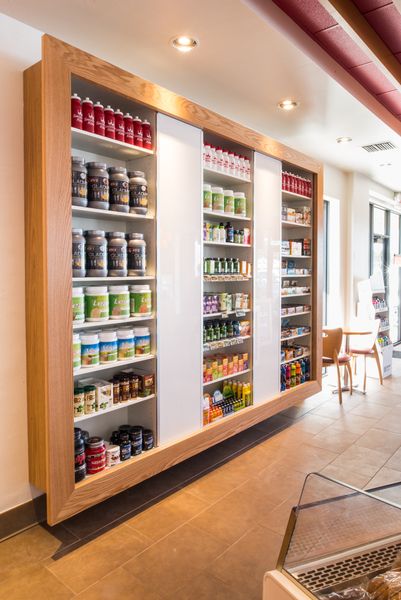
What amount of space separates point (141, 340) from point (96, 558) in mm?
1259

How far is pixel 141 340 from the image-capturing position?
2.87 metres

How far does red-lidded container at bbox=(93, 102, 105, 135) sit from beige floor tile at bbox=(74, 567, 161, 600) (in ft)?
7.99

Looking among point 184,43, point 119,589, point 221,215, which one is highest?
point 184,43

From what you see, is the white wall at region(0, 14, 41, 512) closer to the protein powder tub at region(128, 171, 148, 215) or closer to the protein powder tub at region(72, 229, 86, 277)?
the protein powder tub at region(72, 229, 86, 277)

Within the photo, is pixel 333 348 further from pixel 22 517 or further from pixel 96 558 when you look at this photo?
pixel 22 517

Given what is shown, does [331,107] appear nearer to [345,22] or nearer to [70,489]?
[345,22]

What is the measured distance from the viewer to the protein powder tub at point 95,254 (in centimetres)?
258

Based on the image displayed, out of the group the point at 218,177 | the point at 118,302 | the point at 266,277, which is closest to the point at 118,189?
the point at 118,302

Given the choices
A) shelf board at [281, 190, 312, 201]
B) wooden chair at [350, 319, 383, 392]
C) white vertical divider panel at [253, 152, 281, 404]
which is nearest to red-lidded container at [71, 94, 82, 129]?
white vertical divider panel at [253, 152, 281, 404]

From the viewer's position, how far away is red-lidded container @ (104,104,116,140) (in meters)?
2.63

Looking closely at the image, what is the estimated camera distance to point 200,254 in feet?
10.6

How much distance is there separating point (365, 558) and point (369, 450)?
2.78m

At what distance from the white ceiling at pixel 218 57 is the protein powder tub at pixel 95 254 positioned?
4.04 feet

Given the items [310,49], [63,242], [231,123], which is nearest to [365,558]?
[63,242]
